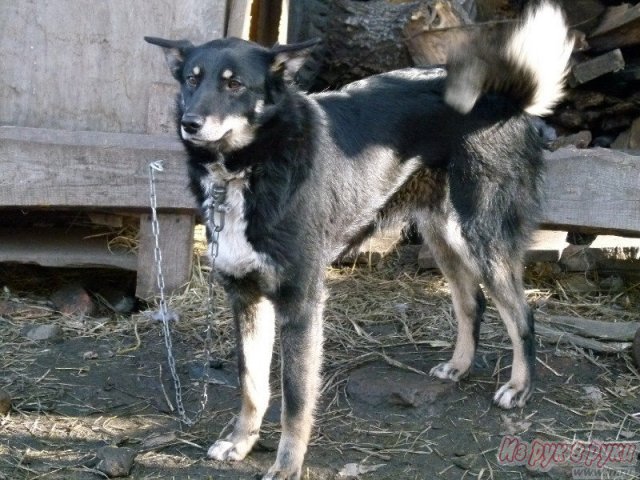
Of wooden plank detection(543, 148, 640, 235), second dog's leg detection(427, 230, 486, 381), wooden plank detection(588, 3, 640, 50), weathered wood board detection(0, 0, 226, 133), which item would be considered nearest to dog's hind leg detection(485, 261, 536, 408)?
second dog's leg detection(427, 230, 486, 381)

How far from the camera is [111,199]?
4.87 m

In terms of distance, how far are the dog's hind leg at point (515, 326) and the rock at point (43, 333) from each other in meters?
2.37

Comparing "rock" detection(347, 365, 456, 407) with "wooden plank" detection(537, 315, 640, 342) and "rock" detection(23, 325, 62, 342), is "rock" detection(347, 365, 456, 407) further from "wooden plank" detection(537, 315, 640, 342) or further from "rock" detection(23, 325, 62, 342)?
"rock" detection(23, 325, 62, 342)

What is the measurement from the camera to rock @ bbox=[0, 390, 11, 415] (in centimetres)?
388

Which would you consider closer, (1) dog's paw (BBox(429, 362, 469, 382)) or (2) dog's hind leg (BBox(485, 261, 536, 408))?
(2) dog's hind leg (BBox(485, 261, 536, 408))

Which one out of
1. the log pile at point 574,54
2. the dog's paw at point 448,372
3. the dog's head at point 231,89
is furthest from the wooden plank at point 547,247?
the dog's head at point 231,89

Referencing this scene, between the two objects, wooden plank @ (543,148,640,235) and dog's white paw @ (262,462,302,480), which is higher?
wooden plank @ (543,148,640,235)

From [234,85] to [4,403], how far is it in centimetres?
177

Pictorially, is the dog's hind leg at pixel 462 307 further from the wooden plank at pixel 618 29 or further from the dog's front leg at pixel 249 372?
the wooden plank at pixel 618 29

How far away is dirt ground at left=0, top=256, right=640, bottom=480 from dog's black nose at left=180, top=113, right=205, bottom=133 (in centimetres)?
135

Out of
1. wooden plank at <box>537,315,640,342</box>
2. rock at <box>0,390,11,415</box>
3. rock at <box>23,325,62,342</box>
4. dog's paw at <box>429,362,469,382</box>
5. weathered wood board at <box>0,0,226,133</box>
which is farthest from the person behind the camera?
weathered wood board at <box>0,0,226,133</box>

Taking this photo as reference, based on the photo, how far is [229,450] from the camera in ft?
11.8

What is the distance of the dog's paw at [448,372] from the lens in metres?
4.19

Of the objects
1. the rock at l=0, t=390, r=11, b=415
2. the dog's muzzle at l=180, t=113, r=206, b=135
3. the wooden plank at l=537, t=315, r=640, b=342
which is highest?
the dog's muzzle at l=180, t=113, r=206, b=135
